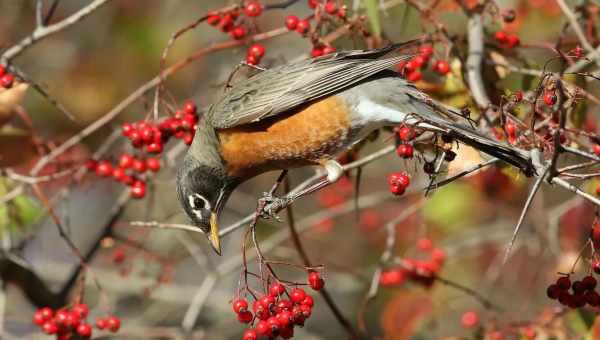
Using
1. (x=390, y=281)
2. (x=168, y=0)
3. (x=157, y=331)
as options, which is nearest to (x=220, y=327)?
(x=157, y=331)

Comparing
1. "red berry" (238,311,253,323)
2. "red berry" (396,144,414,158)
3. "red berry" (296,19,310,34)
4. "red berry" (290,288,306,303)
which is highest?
"red berry" (296,19,310,34)

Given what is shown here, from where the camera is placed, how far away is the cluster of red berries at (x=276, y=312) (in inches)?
106

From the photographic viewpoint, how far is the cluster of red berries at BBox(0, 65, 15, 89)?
3574 mm

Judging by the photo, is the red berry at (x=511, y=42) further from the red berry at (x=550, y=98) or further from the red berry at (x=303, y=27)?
the red berry at (x=550, y=98)

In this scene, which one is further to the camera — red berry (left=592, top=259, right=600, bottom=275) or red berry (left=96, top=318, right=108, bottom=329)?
red berry (left=96, top=318, right=108, bottom=329)

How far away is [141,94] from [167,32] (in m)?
2.64

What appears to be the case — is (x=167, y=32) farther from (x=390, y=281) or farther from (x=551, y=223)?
(x=551, y=223)

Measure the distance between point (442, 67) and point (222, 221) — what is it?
10.0 feet

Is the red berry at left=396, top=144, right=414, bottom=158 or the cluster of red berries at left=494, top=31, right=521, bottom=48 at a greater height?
the cluster of red berries at left=494, top=31, right=521, bottom=48

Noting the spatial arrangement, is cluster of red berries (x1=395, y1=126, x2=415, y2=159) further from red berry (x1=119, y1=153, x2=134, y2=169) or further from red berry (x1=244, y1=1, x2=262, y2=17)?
red berry (x1=119, y1=153, x2=134, y2=169)

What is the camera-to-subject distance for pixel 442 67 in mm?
3574

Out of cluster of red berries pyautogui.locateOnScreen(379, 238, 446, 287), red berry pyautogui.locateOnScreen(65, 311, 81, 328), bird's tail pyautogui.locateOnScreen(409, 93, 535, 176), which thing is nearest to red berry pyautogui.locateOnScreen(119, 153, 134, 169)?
red berry pyautogui.locateOnScreen(65, 311, 81, 328)

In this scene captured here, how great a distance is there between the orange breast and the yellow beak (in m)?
0.27

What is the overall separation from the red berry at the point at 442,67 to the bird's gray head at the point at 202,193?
1.06 m
